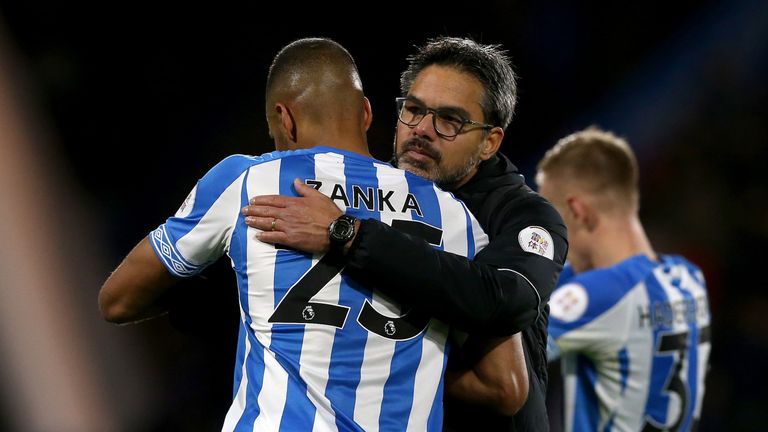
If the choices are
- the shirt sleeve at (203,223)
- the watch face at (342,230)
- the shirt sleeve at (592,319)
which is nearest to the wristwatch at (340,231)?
the watch face at (342,230)

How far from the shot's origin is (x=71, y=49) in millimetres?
7508

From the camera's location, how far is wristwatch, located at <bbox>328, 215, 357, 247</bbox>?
A: 2166 mm

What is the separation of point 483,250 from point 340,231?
0.45 m

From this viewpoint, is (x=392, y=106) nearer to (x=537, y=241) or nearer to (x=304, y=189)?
(x=537, y=241)

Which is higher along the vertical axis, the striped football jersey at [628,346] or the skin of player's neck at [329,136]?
the skin of player's neck at [329,136]

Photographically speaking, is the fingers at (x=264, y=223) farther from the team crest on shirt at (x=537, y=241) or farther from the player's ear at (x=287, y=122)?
the team crest on shirt at (x=537, y=241)

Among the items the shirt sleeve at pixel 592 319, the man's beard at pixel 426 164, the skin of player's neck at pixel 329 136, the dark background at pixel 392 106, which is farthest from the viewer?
the dark background at pixel 392 106

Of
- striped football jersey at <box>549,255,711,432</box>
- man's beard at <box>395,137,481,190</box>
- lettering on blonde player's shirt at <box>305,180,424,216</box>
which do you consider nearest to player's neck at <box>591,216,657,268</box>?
striped football jersey at <box>549,255,711,432</box>

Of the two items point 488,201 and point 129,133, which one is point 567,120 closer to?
point 129,133

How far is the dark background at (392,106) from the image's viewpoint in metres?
6.98

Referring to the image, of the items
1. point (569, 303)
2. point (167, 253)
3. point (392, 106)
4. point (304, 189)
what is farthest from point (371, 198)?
point (392, 106)

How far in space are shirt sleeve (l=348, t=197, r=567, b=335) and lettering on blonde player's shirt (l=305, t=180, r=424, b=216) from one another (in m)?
0.14

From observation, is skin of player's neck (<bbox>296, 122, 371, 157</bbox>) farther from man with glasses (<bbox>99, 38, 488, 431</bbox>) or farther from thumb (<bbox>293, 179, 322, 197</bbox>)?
thumb (<bbox>293, 179, 322, 197</bbox>)

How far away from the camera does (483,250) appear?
95.0 inches
